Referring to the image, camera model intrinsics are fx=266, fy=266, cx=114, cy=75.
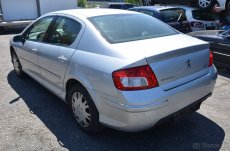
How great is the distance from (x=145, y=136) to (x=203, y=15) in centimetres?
768

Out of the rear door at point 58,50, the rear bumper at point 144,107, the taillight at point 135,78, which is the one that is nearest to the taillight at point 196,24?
the rear door at point 58,50

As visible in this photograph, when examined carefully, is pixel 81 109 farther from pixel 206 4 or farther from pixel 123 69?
pixel 206 4

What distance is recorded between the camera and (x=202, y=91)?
10.6 ft

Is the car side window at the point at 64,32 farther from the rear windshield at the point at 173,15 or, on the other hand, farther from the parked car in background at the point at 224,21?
the parked car in background at the point at 224,21

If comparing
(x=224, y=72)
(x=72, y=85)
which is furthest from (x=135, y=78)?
(x=224, y=72)

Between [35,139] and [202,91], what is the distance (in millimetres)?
2191

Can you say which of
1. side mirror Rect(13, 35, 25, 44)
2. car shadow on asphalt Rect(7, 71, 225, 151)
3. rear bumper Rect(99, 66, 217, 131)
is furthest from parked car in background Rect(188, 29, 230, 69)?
side mirror Rect(13, 35, 25, 44)

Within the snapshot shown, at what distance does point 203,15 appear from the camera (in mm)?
9852

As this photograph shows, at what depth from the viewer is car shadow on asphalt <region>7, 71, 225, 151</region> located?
3207mm

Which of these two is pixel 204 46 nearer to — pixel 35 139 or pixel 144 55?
pixel 144 55

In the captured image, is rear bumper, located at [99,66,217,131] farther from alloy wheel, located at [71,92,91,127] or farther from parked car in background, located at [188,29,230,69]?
parked car in background, located at [188,29,230,69]

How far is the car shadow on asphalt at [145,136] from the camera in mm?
3207

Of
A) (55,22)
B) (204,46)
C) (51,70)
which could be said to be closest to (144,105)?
(204,46)

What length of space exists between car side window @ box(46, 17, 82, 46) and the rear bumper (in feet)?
3.72
